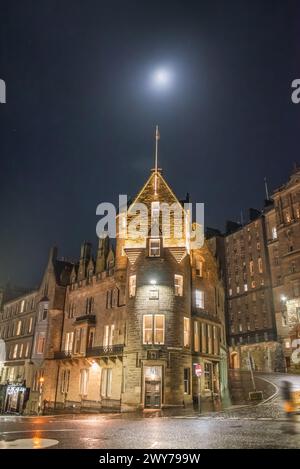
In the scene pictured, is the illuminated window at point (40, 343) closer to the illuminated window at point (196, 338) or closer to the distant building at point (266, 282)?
the illuminated window at point (196, 338)

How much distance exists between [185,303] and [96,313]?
12264 mm

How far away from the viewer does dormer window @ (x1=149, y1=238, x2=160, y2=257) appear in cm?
3244

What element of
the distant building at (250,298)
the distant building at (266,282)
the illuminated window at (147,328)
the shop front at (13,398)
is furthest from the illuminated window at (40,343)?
the distant building at (250,298)

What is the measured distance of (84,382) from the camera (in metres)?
38.5

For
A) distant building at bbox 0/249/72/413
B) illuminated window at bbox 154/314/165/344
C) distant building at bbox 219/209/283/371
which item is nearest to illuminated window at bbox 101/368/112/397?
illuminated window at bbox 154/314/165/344

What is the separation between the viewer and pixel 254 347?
71.4 metres

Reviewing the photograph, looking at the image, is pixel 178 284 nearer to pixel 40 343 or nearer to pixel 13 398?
pixel 40 343

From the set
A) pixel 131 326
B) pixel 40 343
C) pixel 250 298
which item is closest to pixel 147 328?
pixel 131 326

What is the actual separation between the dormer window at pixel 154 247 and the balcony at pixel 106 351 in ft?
27.6

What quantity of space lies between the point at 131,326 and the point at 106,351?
5359 mm

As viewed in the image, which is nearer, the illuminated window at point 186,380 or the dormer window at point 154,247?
the illuminated window at point 186,380

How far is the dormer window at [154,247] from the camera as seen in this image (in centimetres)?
3244

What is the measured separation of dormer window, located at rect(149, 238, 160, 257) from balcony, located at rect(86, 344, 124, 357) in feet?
27.6

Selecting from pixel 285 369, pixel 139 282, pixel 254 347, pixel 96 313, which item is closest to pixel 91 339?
pixel 96 313
